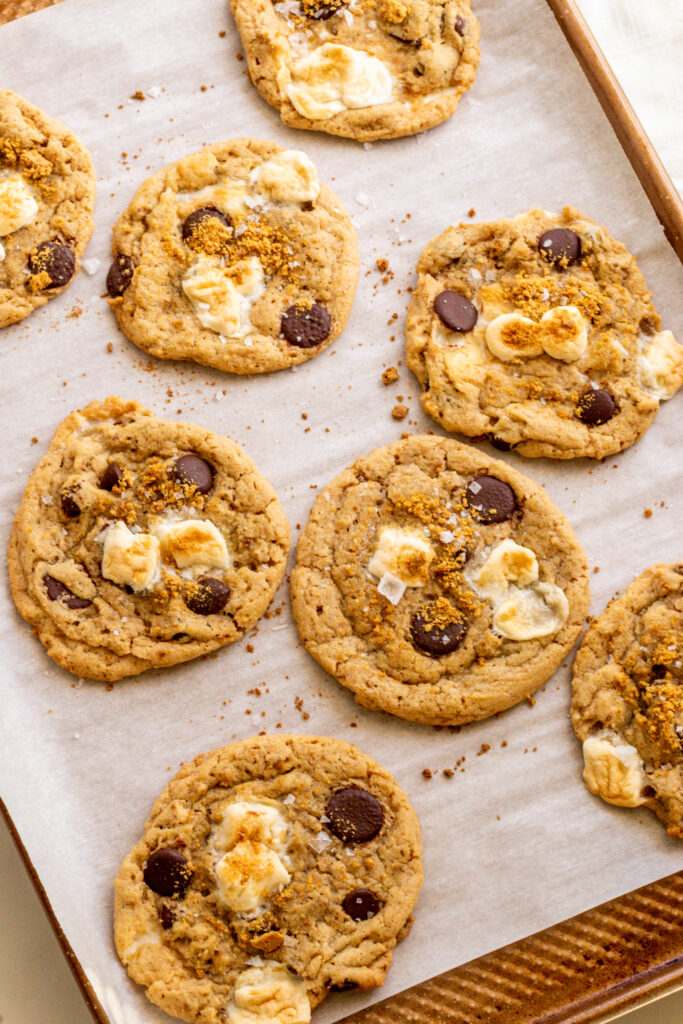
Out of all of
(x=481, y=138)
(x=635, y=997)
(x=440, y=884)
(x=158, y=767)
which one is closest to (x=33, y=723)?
(x=158, y=767)

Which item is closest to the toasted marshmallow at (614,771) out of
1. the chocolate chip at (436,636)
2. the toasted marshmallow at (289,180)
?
the chocolate chip at (436,636)

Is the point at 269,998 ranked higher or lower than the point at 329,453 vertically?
lower

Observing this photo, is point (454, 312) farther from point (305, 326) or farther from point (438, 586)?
point (438, 586)

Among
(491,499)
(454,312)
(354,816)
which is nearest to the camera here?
(354,816)

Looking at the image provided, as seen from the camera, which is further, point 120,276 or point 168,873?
point 120,276

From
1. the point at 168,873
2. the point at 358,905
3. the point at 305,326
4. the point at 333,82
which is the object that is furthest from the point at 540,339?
the point at 168,873

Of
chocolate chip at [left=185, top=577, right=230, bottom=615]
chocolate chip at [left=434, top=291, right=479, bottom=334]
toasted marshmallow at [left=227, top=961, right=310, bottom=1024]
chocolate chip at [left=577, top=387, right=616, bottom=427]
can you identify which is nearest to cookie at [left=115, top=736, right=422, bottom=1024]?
toasted marshmallow at [left=227, top=961, right=310, bottom=1024]

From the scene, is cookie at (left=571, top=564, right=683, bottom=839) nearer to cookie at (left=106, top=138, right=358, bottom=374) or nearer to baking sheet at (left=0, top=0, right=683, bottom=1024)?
baking sheet at (left=0, top=0, right=683, bottom=1024)
